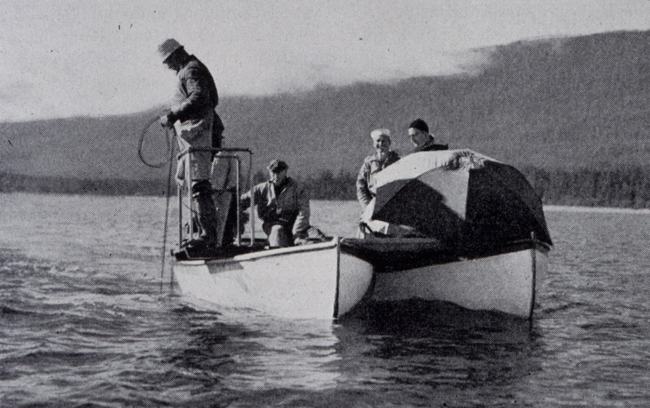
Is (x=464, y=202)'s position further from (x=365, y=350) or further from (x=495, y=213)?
(x=365, y=350)

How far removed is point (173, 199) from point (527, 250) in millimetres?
56214

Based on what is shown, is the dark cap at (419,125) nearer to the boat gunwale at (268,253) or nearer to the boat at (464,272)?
the boat at (464,272)

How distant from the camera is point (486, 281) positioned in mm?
8828

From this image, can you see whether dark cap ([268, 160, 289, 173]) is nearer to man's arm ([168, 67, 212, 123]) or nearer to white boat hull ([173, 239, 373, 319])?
man's arm ([168, 67, 212, 123])

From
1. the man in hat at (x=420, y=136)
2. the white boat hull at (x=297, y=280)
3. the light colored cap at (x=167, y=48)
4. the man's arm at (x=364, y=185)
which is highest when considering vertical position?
the light colored cap at (x=167, y=48)

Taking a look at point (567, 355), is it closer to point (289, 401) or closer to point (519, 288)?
point (519, 288)

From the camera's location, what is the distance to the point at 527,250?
28.0 feet

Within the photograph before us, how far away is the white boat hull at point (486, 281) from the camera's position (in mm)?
8617

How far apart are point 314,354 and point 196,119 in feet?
11.5

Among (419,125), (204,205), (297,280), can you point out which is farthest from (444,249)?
(204,205)

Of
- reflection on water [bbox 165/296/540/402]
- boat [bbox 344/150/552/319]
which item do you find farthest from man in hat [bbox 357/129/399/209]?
reflection on water [bbox 165/296/540/402]

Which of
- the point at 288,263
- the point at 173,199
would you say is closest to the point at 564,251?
the point at 288,263

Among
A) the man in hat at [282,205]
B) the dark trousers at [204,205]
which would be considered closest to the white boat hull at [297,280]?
the dark trousers at [204,205]

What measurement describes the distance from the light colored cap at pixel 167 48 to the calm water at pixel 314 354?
3088mm
